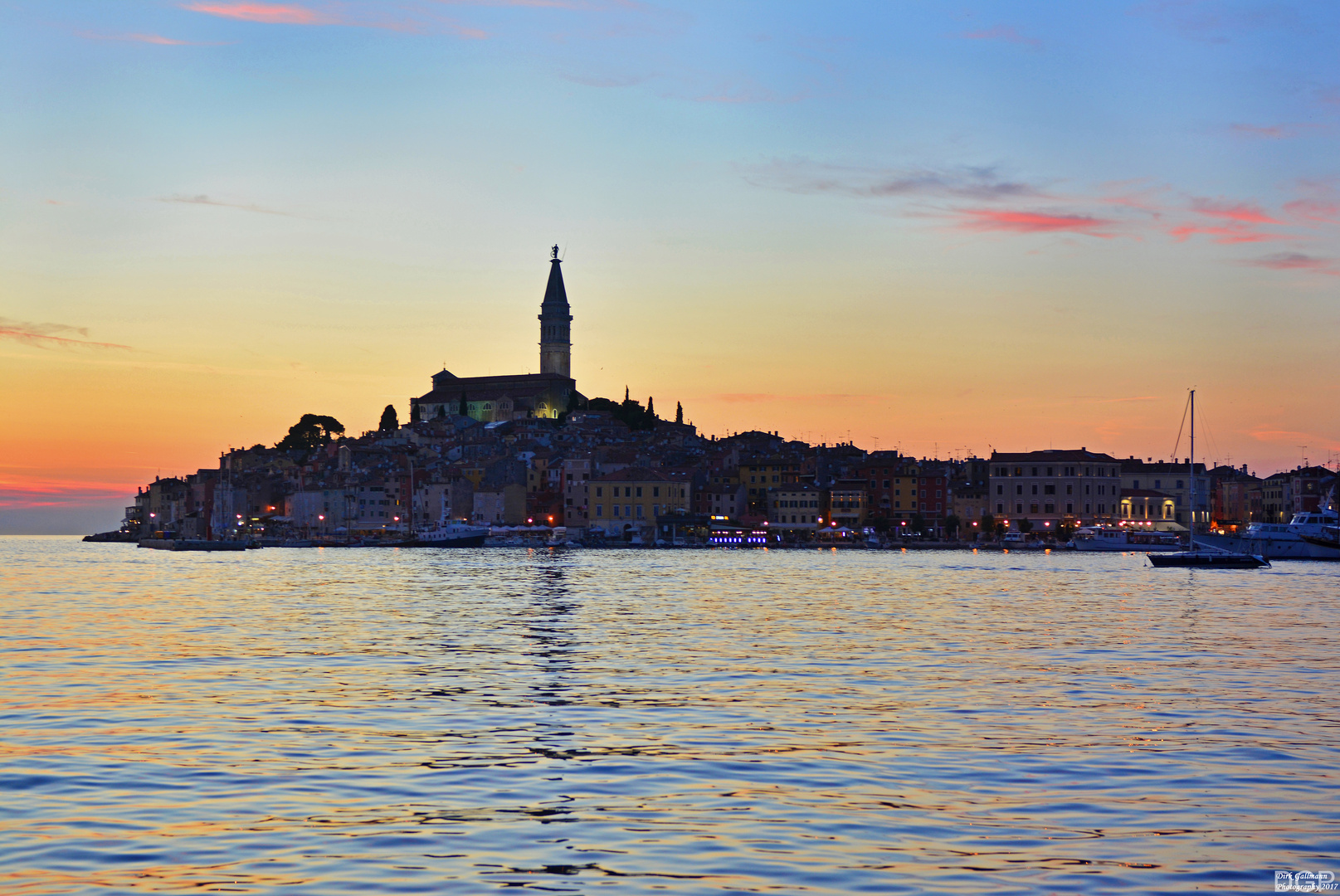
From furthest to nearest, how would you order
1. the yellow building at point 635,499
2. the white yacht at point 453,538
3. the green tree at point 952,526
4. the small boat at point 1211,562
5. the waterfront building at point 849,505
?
the yellow building at point 635,499, the waterfront building at point 849,505, the white yacht at point 453,538, the green tree at point 952,526, the small boat at point 1211,562

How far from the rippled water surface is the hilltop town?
100 metres

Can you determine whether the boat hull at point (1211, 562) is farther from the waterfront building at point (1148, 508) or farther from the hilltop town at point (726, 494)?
the waterfront building at point (1148, 508)

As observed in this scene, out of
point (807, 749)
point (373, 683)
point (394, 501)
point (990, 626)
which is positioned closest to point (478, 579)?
point (990, 626)

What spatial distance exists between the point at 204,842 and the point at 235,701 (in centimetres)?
882

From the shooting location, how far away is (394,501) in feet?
535

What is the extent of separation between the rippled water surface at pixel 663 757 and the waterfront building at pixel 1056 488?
9919 centimetres

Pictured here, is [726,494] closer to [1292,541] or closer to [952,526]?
[952,526]

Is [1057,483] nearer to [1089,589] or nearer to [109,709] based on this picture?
[1089,589]

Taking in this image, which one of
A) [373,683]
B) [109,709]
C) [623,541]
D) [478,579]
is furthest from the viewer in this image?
[623,541]

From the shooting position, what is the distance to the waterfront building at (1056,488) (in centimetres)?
13050

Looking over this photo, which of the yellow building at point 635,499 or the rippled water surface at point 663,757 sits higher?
the yellow building at point 635,499

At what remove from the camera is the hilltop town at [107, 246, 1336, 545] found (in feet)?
436

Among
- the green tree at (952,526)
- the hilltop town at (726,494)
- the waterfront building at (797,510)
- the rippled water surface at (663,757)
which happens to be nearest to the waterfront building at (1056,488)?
the hilltop town at (726,494)

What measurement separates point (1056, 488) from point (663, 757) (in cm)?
12233
